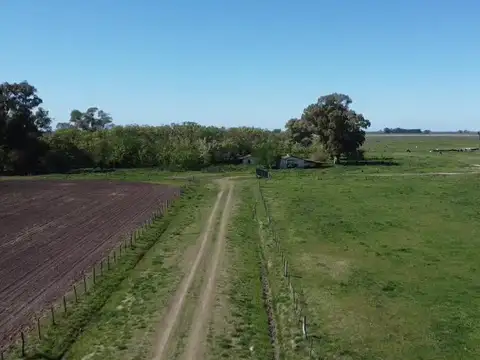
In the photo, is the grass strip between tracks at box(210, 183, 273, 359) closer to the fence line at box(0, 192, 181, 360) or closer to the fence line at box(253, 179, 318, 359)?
the fence line at box(253, 179, 318, 359)

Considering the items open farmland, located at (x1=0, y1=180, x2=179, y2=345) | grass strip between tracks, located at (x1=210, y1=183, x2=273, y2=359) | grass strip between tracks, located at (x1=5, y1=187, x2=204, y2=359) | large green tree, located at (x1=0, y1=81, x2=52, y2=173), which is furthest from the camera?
large green tree, located at (x1=0, y1=81, x2=52, y2=173)

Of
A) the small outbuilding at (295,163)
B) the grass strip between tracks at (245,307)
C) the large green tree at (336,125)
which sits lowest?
the grass strip between tracks at (245,307)

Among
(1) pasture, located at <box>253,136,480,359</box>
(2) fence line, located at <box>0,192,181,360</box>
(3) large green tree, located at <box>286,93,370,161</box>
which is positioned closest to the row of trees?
(3) large green tree, located at <box>286,93,370,161</box>

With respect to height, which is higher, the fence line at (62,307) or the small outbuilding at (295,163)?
the small outbuilding at (295,163)

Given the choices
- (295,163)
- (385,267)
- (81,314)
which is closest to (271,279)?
(385,267)

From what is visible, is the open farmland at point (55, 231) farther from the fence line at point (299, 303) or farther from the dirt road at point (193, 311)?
the fence line at point (299, 303)

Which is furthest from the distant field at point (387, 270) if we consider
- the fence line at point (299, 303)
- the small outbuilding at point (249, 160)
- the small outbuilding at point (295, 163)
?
the small outbuilding at point (249, 160)

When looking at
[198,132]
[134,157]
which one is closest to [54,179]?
[134,157]

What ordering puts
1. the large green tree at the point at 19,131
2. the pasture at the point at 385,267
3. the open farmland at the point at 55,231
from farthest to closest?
the large green tree at the point at 19,131
the open farmland at the point at 55,231
the pasture at the point at 385,267
